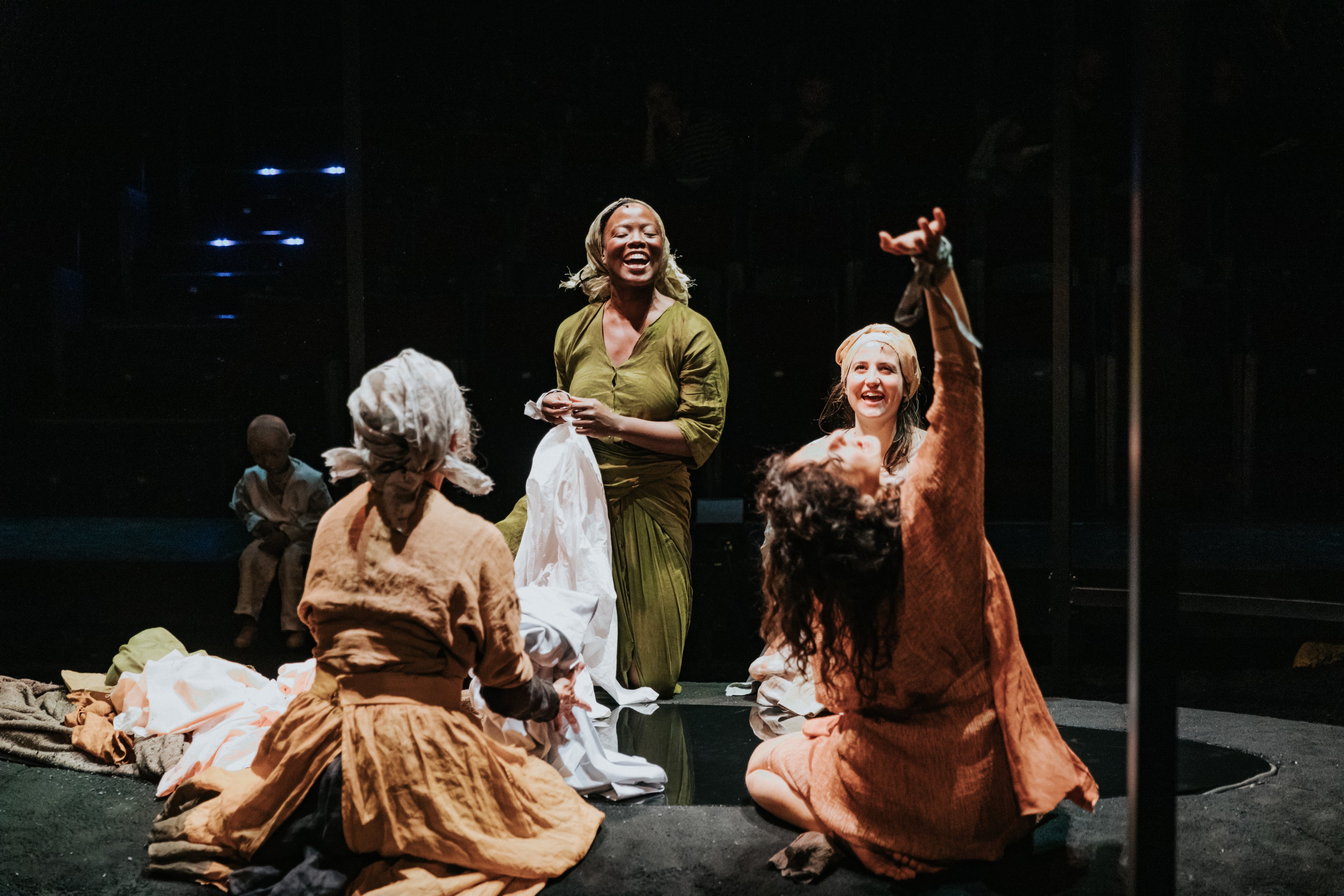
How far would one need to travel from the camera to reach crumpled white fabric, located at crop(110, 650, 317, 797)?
8.29 feet

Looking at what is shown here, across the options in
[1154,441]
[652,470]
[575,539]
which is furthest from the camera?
[652,470]

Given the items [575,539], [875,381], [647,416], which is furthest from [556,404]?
[875,381]

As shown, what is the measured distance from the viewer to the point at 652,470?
3.26 meters

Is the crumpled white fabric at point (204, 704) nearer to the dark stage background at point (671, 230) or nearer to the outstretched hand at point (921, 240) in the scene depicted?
the dark stage background at point (671, 230)

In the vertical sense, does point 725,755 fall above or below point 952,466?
below

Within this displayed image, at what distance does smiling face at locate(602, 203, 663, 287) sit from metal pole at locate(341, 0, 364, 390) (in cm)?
73

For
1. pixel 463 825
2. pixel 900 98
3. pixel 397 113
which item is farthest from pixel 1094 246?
pixel 463 825

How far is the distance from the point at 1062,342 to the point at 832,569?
1780 mm

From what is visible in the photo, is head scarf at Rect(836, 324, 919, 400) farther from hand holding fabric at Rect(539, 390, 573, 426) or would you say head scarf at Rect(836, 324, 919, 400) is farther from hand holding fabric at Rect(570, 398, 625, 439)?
hand holding fabric at Rect(539, 390, 573, 426)

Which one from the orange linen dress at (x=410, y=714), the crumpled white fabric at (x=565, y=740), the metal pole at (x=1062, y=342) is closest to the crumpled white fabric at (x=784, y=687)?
the crumpled white fabric at (x=565, y=740)

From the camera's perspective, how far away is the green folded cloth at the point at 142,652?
119 inches

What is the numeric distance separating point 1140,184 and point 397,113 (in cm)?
259

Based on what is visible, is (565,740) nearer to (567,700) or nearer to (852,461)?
(567,700)

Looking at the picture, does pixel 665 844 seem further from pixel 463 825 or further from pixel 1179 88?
pixel 1179 88
